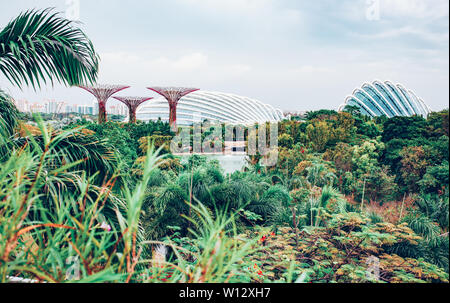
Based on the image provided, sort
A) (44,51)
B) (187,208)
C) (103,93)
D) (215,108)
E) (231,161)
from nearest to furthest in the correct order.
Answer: (44,51), (187,208), (231,161), (103,93), (215,108)

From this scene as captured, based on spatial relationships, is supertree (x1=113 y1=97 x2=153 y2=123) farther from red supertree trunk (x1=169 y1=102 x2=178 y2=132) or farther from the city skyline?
the city skyline

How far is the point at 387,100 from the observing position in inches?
1066

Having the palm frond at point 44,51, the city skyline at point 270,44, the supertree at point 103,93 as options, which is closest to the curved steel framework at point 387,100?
the supertree at point 103,93

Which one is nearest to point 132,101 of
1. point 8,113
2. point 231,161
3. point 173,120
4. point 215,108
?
point 173,120

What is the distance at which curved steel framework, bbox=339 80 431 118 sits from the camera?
2500cm

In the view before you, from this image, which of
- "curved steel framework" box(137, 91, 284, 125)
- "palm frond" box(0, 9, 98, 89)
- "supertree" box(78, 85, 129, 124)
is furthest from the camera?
"curved steel framework" box(137, 91, 284, 125)

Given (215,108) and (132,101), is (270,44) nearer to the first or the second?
(132,101)

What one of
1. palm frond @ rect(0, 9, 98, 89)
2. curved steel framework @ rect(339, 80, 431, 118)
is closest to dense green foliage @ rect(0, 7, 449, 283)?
palm frond @ rect(0, 9, 98, 89)

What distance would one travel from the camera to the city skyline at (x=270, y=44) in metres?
4.02

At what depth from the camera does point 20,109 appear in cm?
332

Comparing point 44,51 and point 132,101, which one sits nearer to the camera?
point 44,51

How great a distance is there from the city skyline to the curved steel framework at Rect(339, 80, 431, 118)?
2035cm

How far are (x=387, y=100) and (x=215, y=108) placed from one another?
1476cm
